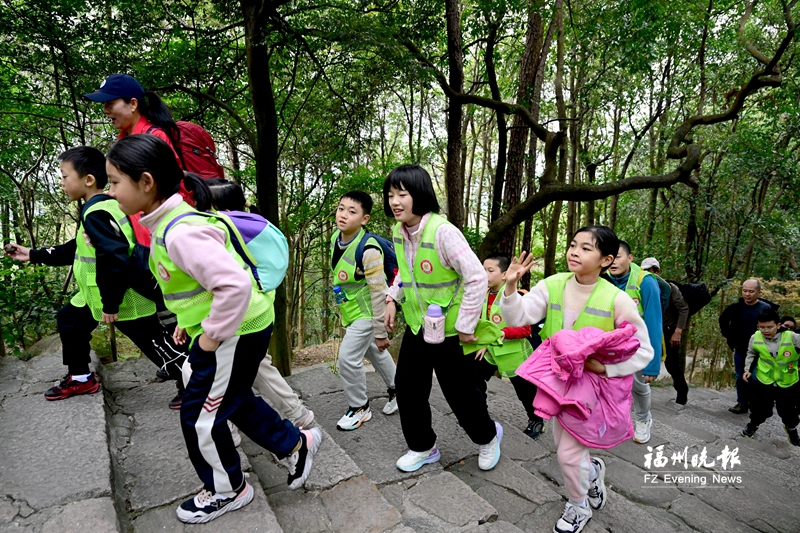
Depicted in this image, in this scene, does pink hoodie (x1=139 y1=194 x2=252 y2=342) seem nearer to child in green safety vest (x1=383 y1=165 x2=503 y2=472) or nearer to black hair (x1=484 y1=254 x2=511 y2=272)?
child in green safety vest (x1=383 y1=165 x2=503 y2=472)

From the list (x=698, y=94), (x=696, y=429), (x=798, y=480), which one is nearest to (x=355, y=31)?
(x=696, y=429)

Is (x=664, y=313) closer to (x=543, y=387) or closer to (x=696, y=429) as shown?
(x=696, y=429)

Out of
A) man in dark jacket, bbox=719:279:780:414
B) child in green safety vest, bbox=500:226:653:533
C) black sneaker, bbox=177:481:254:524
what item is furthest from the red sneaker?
man in dark jacket, bbox=719:279:780:414

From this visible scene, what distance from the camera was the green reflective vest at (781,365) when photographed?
5.05 m

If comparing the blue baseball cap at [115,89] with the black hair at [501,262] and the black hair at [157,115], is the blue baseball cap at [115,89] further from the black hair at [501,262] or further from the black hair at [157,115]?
the black hair at [501,262]

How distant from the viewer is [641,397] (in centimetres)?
417

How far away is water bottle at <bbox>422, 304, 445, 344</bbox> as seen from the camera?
9.04ft

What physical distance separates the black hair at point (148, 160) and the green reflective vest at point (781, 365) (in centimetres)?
625

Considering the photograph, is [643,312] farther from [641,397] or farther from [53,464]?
[53,464]

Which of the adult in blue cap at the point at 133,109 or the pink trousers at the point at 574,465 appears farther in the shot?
the adult in blue cap at the point at 133,109

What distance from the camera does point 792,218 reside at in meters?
10.4

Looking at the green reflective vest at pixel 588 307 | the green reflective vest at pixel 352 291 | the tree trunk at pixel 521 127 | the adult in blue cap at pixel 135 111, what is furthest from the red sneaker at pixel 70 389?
the tree trunk at pixel 521 127

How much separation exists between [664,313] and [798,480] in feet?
6.39

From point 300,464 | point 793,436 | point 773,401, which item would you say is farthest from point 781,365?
point 300,464
